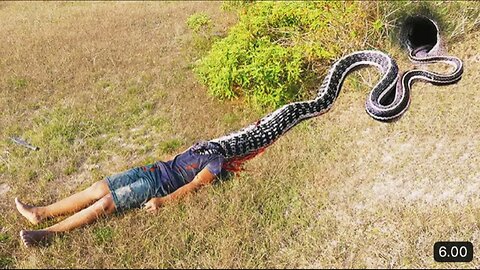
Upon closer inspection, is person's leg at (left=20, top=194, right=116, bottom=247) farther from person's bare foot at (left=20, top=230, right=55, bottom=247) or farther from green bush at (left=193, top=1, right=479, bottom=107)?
green bush at (left=193, top=1, right=479, bottom=107)

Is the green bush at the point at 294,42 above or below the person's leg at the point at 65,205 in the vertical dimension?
above

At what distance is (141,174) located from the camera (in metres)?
5.77

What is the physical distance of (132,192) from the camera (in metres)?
5.56

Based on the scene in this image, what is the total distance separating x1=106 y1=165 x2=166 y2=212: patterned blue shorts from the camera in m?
5.50

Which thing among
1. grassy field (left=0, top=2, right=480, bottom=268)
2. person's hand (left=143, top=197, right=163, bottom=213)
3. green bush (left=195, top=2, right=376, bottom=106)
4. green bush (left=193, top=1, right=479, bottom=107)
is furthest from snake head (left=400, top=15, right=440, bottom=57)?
person's hand (left=143, top=197, right=163, bottom=213)

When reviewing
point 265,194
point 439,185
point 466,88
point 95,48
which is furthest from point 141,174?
point 95,48

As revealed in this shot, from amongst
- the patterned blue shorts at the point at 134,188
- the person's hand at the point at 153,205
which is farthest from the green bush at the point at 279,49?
the person's hand at the point at 153,205


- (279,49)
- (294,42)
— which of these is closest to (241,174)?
(279,49)

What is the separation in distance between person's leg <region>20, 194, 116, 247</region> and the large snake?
4.47 feet

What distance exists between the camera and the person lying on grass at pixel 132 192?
17.3 feet

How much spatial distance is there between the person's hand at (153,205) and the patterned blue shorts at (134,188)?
11 centimetres

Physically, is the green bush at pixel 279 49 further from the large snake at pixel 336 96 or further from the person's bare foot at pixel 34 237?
the person's bare foot at pixel 34 237

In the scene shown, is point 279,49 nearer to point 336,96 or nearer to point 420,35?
point 336,96

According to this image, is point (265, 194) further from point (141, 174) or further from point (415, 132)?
A: point (415, 132)
